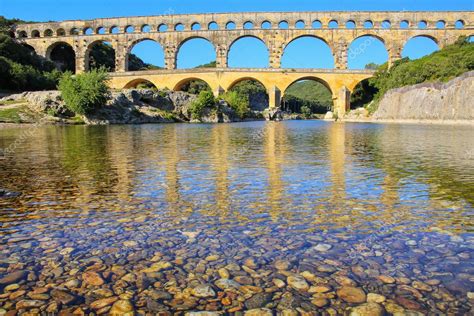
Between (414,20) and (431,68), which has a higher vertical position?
(414,20)

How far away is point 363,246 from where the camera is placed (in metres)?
3.32

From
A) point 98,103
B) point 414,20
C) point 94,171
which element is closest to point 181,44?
point 98,103

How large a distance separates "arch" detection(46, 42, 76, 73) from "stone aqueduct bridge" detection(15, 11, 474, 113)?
12.5 feet

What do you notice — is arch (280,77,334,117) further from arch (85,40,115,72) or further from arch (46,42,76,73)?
arch (46,42,76,73)

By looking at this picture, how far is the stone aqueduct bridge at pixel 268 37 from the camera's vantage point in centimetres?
5325

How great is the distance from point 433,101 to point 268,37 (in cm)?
3020

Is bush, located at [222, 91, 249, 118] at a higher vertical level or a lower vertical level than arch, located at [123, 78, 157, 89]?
lower

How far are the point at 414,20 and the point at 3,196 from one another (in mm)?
59314

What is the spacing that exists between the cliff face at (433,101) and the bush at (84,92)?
85.2ft

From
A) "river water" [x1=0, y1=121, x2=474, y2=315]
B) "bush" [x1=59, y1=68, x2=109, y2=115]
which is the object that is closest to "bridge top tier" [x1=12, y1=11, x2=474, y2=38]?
"bush" [x1=59, y1=68, x2=109, y2=115]

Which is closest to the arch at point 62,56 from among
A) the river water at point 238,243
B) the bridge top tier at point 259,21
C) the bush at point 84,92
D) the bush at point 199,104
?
the bridge top tier at point 259,21

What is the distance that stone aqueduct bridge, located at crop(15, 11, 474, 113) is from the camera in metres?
53.2

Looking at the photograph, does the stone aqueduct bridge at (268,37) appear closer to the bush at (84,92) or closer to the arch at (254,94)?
the bush at (84,92)

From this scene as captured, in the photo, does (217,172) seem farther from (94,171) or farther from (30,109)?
(30,109)
